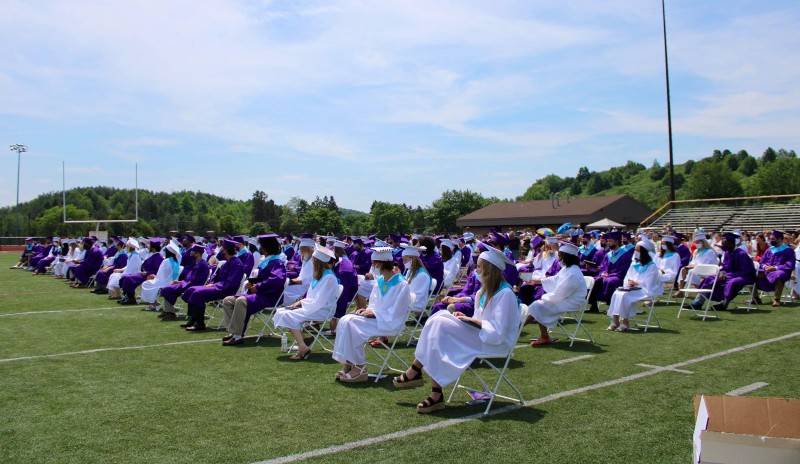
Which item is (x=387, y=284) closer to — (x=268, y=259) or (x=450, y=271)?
(x=268, y=259)

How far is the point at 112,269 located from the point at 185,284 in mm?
6926

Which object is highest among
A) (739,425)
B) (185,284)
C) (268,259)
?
(268,259)

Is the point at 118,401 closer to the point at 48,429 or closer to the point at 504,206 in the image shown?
the point at 48,429

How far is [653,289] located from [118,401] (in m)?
9.28

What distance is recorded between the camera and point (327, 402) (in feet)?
21.7

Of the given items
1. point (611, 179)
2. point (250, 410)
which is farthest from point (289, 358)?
point (611, 179)

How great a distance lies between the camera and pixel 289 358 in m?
9.02

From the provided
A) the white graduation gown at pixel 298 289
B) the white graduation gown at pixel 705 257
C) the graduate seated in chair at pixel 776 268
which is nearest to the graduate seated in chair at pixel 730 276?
the graduate seated in chair at pixel 776 268

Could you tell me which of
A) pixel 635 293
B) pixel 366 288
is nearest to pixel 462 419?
pixel 635 293

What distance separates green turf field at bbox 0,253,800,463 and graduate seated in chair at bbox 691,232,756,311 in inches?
102

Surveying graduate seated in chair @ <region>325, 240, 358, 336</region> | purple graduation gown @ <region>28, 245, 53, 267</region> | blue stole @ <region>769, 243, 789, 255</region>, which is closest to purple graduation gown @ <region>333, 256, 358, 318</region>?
graduate seated in chair @ <region>325, 240, 358, 336</region>

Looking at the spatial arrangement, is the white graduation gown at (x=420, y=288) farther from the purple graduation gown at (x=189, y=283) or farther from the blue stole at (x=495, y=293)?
the purple graduation gown at (x=189, y=283)

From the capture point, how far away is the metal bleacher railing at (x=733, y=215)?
36.2 m

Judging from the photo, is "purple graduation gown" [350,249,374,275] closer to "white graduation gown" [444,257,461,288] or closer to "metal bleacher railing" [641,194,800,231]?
"white graduation gown" [444,257,461,288]
